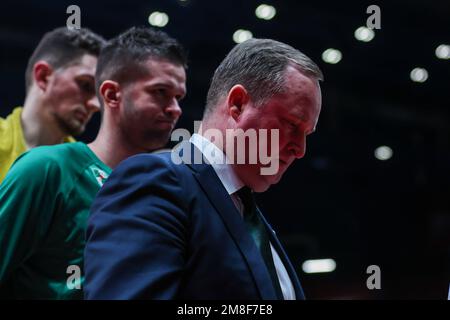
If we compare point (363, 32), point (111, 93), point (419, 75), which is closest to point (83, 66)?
point (111, 93)

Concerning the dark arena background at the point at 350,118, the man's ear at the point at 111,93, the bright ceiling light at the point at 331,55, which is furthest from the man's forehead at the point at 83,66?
the bright ceiling light at the point at 331,55

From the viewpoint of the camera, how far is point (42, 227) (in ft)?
3.77

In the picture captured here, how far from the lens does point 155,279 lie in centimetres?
73

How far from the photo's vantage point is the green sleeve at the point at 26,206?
44.1 inches

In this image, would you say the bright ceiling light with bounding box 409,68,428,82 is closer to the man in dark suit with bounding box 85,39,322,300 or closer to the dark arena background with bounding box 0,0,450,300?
the dark arena background with bounding box 0,0,450,300

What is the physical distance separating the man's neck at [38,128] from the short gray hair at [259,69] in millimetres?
713

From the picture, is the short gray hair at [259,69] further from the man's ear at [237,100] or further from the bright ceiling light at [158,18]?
the bright ceiling light at [158,18]

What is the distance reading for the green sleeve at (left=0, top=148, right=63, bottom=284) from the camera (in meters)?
1.12

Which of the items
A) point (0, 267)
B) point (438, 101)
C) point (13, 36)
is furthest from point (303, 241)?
point (0, 267)

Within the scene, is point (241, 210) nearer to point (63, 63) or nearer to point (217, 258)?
point (217, 258)

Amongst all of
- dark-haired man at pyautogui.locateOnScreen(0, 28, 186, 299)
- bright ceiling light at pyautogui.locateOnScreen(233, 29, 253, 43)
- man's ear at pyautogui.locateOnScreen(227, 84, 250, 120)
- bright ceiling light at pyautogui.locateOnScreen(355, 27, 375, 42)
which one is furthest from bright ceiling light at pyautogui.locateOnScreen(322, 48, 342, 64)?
man's ear at pyautogui.locateOnScreen(227, 84, 250, 120)

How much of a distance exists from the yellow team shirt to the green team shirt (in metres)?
0.38

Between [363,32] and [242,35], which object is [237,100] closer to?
[242,35]

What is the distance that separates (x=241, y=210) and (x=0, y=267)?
1.64 ft
